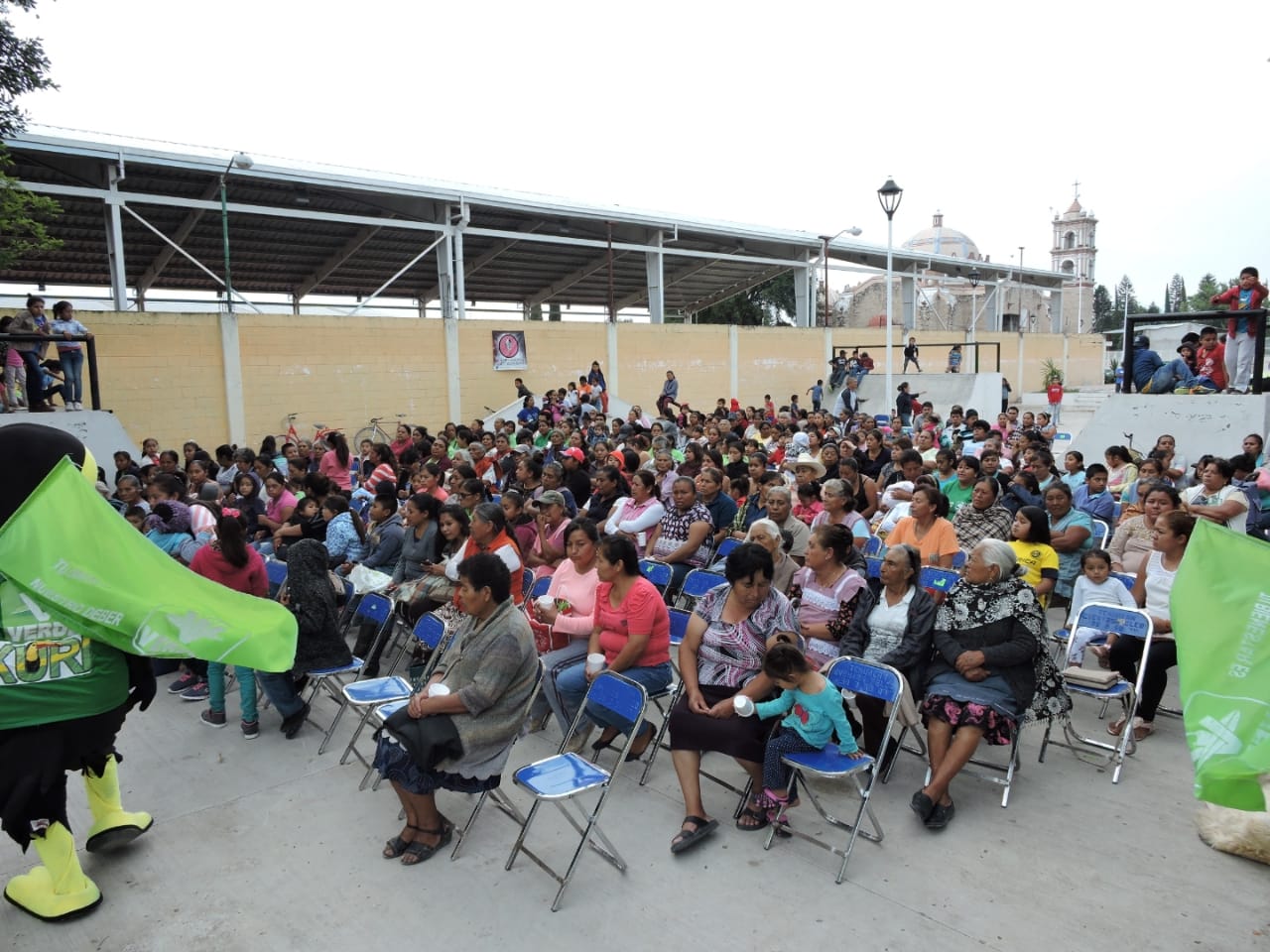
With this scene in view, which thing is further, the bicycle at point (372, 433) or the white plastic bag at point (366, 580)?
the bicycle at point (372, 433)

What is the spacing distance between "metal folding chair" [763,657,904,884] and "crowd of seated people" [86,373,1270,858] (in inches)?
6.9

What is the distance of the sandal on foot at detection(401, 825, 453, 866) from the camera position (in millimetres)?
3836

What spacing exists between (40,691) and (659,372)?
19.9 meters

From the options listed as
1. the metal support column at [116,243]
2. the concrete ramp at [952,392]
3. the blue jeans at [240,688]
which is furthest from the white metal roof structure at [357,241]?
the blue jeans at [240,688]

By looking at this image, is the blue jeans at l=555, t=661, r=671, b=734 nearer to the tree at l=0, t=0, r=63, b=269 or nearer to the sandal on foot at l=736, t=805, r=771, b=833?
the sandal on foot at l=736, t=805, r=771, b=833

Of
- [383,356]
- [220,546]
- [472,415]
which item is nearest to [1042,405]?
[472,415]

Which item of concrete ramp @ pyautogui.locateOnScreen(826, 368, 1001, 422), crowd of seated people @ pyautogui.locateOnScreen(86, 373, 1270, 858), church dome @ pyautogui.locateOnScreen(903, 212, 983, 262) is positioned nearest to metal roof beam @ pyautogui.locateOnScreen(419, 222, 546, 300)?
concrete ramp @ pyautogui.locateOnScreen(826, 368, 1001, 422)

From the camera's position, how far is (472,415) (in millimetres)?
19422

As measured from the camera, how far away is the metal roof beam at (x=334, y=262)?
68.7 feet

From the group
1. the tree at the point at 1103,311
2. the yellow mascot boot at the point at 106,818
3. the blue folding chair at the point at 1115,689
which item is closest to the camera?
the yellow mascot boot at the point at 106,818

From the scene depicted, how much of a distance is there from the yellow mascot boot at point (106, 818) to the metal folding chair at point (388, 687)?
107 centimetres

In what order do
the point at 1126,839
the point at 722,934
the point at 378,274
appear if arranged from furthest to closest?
the point at 378,274
the point at 1126,839
the point at 722,934

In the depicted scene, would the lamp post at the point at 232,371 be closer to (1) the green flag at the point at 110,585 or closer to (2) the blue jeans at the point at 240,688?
(2) the blue jeans at the point at 240,688

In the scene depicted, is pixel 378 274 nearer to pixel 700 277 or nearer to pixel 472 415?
pixel 472 415
